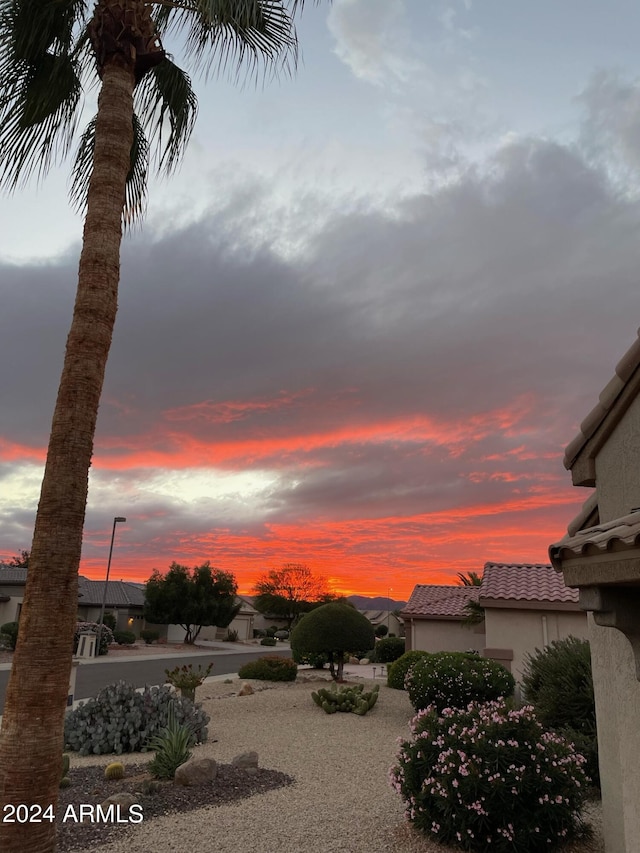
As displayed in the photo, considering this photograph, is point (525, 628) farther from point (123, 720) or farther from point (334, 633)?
point (123, 720)

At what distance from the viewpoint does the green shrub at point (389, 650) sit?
124 ft

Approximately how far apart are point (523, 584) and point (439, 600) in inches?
334

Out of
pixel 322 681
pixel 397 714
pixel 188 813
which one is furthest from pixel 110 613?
pixel 188 813

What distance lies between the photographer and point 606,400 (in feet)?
19.2

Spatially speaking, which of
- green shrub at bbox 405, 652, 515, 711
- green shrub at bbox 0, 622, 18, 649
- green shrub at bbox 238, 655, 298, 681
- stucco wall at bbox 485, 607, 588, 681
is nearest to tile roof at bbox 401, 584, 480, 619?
green shrub at bbox 238, 655, 298, 681

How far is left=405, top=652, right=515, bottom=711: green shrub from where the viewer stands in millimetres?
14922

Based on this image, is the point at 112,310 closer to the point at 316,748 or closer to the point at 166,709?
the point at 166,709

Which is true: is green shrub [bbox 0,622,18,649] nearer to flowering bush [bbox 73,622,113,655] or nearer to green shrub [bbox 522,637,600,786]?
flowering bush [bbox 73,622,113,655]

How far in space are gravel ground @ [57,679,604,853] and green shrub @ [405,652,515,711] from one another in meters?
0.97

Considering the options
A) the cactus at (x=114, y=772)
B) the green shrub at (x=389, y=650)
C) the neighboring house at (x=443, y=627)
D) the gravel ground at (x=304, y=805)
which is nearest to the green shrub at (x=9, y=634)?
the green shrub at (x=389, y=650)

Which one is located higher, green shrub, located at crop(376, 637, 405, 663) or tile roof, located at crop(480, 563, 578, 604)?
tile roof, located at crop(480, 563, 578, 604)

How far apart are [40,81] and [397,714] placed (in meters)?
15.9

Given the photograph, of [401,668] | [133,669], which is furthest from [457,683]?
[133,669]

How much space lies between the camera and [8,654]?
114 feet
